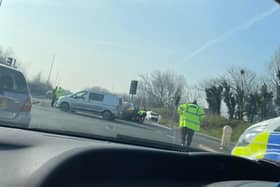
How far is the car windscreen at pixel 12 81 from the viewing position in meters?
5.15

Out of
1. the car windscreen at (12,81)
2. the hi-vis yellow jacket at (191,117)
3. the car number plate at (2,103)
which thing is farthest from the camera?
the hi-vis yellow jacket at (191,117)

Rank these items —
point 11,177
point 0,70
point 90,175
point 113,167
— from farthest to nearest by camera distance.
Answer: point 0,70
point 113,167
point 90,175
point 11,177

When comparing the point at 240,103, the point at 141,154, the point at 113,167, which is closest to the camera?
the point at 113,167

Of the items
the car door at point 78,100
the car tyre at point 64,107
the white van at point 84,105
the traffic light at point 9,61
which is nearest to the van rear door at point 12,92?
the traffic light at point 9,61

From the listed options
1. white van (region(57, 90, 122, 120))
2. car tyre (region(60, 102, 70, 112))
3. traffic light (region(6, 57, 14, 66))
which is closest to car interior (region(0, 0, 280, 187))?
traffic light (region(6, 57, 14, 66))

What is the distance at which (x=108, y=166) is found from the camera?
2793mm

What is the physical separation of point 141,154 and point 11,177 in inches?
39.6

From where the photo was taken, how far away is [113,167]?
2.82m

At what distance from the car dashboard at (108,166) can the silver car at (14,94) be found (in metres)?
1.67

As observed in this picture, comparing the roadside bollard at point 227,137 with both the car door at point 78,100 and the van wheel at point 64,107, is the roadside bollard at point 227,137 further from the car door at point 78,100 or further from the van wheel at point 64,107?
the van wheel at point 64,107

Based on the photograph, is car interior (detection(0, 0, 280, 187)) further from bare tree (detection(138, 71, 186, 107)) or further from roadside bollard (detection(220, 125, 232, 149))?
roadside bollard (detection(220, 125, 232, 149))

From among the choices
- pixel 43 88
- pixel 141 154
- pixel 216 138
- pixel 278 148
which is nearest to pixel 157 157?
pixel 141 154

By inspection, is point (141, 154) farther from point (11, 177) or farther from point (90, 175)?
point (11, 177)

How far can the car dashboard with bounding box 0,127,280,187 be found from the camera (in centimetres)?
243
